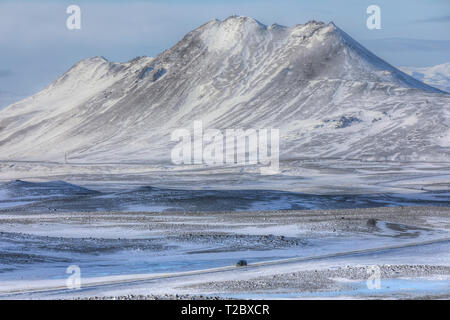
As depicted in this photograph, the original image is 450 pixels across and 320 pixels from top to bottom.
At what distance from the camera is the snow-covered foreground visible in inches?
1286

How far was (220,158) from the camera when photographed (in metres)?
150

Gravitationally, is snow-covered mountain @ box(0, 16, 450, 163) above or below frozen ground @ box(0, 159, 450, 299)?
above

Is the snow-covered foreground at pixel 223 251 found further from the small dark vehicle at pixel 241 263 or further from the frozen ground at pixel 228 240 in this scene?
the small dark vehicle at pixel 241 263

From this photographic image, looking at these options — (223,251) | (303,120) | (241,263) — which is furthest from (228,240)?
(303,120)

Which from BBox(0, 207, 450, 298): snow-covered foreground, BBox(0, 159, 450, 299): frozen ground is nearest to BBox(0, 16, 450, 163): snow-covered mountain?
BBox(0, 159, 450, 299): frozen ground

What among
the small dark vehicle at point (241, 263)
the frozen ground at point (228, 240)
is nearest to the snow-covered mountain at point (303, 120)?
the frozen ground at point (228, 240)

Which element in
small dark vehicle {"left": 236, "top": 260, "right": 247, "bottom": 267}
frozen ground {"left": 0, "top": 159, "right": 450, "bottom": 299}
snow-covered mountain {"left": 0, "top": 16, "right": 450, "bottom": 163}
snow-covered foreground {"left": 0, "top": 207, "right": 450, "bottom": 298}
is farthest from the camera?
snow-covered mountain {"left": 0, "top": 16, "right": 450, "bottom": 163}

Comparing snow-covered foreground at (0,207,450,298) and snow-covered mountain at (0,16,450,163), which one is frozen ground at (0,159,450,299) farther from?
snow-covered mountain at (0,16,450,163)

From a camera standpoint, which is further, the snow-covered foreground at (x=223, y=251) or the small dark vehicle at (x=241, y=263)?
the small dark vehicle at (x=241, y=263)

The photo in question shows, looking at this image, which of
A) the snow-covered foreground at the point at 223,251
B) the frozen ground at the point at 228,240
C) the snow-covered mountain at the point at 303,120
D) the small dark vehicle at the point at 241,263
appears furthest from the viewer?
the snow-covered mountain at the point at 303,120

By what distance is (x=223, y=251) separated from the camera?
4438 centimetres

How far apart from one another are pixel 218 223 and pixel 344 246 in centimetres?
1385

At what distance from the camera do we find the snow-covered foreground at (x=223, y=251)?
3266 cm

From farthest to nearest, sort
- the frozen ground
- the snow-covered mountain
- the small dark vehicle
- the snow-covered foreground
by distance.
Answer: the snow-covered mountain → the small dark vehicle → the frozen ground → the snow-covered foreground
